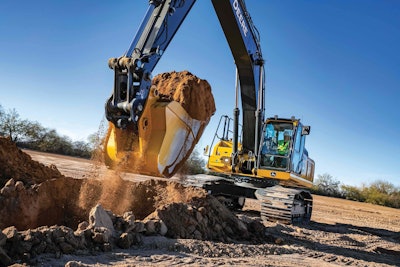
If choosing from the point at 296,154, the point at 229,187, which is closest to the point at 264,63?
the point at 296,154

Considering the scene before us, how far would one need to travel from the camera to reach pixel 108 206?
6906 millimetres

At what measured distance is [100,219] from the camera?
493 cm

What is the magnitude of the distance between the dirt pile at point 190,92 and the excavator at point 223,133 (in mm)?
150

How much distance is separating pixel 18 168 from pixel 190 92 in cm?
388

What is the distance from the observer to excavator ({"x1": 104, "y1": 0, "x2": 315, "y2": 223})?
549cm

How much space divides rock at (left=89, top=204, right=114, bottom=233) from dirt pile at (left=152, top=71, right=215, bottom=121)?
2244 millimetres

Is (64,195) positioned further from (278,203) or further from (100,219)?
(278,203)

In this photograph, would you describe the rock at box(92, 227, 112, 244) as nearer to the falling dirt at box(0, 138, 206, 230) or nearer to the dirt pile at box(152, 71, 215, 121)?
the falling dirt at box(0, 138, 206, 230)

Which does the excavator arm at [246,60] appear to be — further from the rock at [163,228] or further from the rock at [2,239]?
the rock at [2,239]

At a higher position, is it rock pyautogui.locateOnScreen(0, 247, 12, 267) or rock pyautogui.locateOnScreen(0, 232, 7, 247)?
rock pyautogui.locateOnScreen(0, 232, 7, 247)

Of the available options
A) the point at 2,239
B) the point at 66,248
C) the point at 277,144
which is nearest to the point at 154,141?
the point at 66,248

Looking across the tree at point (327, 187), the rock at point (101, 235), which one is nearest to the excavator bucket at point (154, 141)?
the rock at point (101, 235)

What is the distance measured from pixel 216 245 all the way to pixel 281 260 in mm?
903

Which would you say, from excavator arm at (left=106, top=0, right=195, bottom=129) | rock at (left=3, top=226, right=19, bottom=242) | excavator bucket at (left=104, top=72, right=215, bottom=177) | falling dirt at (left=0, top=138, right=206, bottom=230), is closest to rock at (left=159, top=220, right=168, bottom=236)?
excavator bucket at (left=104, top=72, right=215, bottom=177)
